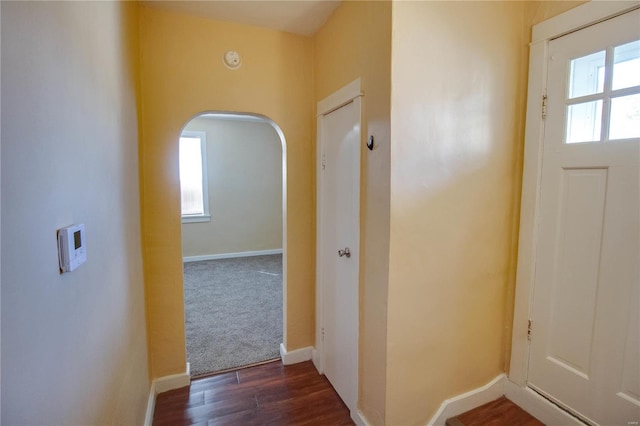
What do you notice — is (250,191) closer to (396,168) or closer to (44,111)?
(396,168)

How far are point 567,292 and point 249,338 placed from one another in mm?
2469

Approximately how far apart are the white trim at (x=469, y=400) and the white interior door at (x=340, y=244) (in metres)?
0.50

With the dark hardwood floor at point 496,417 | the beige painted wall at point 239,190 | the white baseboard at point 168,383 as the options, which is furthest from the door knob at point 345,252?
the beige painted wall at point 239,190

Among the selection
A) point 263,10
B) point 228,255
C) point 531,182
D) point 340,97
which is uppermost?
point 263,10

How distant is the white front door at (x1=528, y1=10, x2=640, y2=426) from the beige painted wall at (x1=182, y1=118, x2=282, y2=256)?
477 centimetres

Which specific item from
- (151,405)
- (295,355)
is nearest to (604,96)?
(295,355)

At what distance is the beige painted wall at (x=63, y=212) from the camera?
1.80 feet

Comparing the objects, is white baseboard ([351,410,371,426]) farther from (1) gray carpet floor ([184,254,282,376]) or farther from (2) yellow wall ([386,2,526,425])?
(1) gray carpet floor ([184,254,282,376])

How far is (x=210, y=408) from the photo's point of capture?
6.51 ft

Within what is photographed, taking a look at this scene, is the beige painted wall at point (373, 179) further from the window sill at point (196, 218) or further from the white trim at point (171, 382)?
the window sill at point (196, 218)

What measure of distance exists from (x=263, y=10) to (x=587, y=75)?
1.91 m

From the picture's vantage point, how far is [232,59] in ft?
7.03

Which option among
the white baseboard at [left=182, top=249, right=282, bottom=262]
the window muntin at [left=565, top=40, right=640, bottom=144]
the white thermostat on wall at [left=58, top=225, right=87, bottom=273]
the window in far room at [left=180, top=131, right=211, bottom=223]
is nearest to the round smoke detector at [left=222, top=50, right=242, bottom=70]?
the white thermostat on wall at [left=58, top=225, right=87, bottom=273]

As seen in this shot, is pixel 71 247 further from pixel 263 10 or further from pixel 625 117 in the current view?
pixel 625 117
